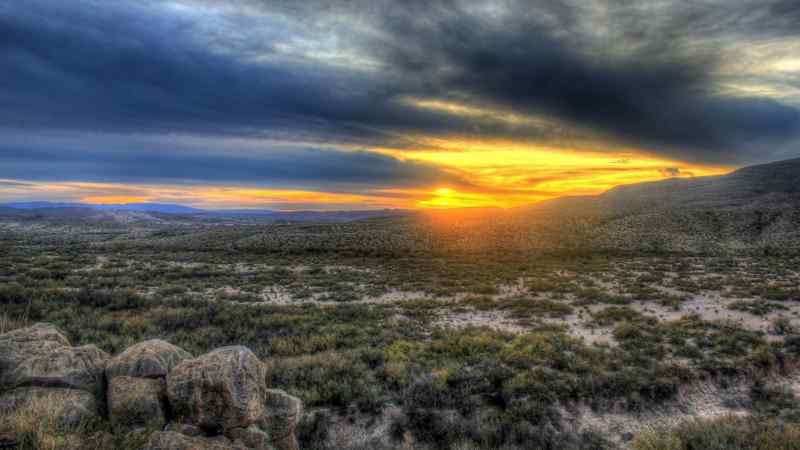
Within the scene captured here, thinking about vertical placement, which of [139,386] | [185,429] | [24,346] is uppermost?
[24,346]

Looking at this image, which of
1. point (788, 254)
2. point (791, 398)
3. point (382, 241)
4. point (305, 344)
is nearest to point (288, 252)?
point (382, 241)

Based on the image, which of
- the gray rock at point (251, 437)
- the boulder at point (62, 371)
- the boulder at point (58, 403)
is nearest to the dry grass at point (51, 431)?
the boulder at point (58, 403)

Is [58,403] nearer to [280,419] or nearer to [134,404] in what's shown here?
[134,404]

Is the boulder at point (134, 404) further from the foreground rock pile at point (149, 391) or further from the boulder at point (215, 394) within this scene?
the boulder at point (215, 394)

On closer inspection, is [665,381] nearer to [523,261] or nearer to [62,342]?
[62,342]

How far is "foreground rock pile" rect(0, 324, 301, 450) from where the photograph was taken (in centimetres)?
438

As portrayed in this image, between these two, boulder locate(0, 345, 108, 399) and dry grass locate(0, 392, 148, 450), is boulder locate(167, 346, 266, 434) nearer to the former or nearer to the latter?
dry grass locate(0, 392, 148, 450)

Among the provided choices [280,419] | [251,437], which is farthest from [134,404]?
[280,419]

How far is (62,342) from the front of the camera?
552cm

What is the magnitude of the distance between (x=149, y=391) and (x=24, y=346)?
2033mm

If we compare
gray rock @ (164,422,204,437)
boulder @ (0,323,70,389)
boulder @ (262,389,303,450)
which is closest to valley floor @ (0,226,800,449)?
boulder @ (262,389,303,450)

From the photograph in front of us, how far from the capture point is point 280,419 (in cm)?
525

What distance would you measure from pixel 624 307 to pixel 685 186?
156319 millimetres

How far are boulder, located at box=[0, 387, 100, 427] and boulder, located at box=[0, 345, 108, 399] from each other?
5.7 inches
